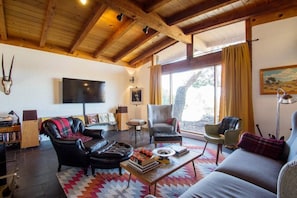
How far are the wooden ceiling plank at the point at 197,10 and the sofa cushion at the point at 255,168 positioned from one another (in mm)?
2780

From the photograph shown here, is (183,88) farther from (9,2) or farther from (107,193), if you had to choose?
(9,2)

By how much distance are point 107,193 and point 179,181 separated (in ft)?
3.40

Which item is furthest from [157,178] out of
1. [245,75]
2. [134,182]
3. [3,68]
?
[3,68]

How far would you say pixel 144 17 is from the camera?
3262mm

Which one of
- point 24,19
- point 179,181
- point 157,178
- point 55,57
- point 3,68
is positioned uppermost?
point 24,19

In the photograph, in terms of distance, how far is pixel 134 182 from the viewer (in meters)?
2.24

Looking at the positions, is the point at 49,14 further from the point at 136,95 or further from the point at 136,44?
the point at 136,95

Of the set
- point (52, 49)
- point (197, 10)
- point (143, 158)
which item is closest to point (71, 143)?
point (143, 158)

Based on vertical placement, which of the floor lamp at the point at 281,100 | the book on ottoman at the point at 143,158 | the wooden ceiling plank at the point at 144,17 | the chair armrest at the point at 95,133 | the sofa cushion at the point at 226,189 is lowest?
the sofa cushion at the point at 226,189

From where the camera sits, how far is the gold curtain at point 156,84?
547 cm

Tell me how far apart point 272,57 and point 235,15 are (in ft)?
4.10

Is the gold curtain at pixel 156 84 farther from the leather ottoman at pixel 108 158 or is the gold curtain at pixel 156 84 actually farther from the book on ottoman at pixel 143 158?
the book on ottoman at pixel 143 158

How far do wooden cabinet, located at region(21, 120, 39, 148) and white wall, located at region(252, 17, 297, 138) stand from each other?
530 centimetres

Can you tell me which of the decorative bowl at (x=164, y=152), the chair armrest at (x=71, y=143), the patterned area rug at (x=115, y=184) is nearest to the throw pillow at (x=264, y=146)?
the patterned area rug at (x=115, y=184)
